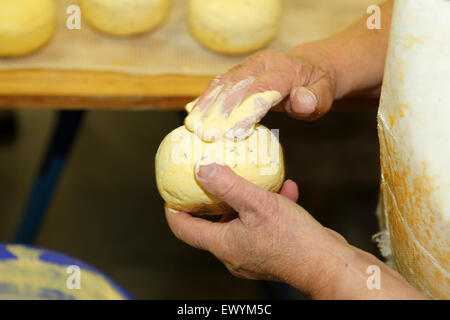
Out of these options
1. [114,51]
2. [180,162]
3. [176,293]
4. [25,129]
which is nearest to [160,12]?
[114,51]

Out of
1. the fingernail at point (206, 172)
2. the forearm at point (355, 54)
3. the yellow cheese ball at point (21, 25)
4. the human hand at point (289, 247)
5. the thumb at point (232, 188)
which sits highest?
the yellow cheese ball at point (21, 25)

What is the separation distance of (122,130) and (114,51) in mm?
933

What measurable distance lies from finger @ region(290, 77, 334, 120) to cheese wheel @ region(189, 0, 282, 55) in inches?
18.9

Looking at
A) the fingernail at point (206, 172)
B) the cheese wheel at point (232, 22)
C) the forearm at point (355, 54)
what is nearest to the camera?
the fingernail at point (206, 172)

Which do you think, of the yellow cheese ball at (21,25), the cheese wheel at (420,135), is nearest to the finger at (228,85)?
the cheese wheel at (420,135)

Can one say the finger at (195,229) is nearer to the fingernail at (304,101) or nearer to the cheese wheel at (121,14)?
the fingernail at (304,101)

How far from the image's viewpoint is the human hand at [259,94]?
87 cm

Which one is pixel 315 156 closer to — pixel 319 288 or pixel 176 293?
pixel 176 293

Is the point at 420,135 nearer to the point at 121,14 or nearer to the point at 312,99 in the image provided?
the point at 312,99

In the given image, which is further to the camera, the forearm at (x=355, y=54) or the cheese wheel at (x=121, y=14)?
the cheese wheel at (x=121, y=14)

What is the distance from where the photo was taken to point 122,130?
Result: 2.38 m

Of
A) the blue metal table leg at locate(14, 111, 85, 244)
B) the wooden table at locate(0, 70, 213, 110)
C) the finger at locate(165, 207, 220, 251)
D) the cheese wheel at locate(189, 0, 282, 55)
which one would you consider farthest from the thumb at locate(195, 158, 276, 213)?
the blue metal table leg at locate(14, 111, 85, 244)

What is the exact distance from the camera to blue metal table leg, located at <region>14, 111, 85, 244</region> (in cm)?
155

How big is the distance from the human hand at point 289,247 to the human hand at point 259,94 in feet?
0.37
